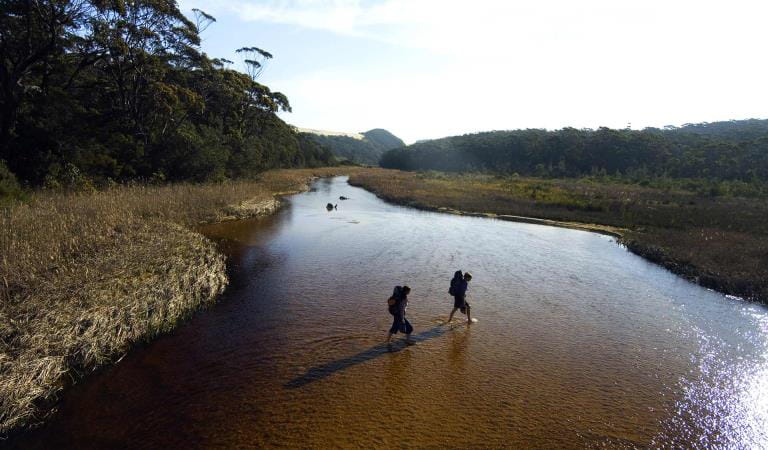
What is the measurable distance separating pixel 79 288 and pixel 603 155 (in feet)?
346

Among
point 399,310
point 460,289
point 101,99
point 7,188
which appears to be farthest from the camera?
point 101,99

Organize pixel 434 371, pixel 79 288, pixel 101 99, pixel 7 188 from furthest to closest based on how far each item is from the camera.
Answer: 1. pixel 101 99
2. pixel 7 188
3. pixel 434 371
4. pixel 79 288

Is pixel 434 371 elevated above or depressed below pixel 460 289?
below

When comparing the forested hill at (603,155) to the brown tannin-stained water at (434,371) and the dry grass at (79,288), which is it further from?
the dry grass at (79,288)

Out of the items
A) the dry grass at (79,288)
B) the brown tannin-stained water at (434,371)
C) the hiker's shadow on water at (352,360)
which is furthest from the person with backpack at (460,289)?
the dry grass at (79,288)

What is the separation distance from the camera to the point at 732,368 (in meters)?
11.0

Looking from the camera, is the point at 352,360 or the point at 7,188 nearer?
the point at 352,360

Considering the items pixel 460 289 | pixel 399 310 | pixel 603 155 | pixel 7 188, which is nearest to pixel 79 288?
pixel 399 310

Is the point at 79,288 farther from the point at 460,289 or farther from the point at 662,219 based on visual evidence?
the point at 662,219

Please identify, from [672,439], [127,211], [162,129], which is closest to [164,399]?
[672,439]

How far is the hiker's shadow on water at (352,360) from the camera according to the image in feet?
29.6

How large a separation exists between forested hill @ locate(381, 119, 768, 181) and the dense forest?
75327 mm

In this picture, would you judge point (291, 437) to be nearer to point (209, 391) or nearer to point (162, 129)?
point (209, 391)

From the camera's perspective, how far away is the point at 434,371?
9.83m
